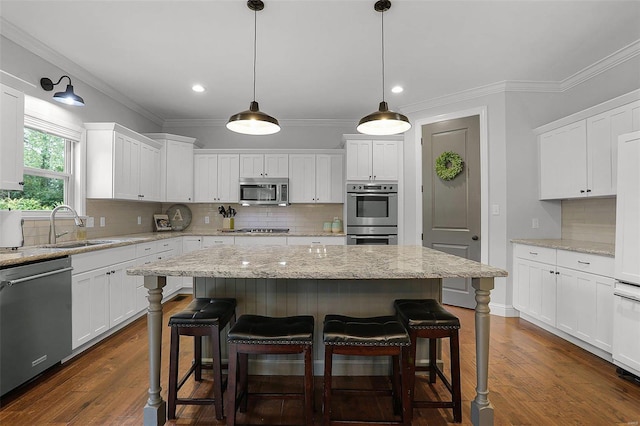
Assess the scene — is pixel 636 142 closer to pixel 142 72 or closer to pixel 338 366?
pixel 338 366

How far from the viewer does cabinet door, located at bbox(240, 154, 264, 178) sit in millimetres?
5031

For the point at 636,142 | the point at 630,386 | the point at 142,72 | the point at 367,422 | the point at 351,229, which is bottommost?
the point at 630,386

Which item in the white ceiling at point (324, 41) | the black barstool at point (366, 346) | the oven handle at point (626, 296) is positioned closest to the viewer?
the black barstool at point (366, 346)

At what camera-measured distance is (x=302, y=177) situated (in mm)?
5039

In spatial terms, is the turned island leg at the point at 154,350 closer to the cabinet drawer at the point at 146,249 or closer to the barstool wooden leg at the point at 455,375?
the barstool wooden leg at the point at 455,375

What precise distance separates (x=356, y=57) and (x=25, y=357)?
3643 millimetres

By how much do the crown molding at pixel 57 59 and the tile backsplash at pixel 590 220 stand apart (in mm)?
5645

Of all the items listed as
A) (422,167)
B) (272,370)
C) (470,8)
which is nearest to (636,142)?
(470,8)

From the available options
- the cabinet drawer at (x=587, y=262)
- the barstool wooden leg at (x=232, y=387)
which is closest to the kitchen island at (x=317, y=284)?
the barstool wooden leg at (x=232, y=387)

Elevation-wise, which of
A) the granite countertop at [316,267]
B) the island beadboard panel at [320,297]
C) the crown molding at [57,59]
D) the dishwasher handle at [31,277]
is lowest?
the island beadboard panel at [320,297]

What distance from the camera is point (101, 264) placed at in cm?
294

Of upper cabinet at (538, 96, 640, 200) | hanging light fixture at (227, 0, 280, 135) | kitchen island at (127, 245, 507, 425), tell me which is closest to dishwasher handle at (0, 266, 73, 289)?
kitchen island at (127, 245, 507, 425)

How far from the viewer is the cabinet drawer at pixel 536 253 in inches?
121

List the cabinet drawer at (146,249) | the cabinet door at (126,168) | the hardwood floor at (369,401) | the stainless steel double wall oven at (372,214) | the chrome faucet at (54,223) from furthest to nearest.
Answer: the stainless steel double wall oven at (372,214), the cabinet door at (126,168), the cabinet drawer at (146,249), the chrome faucet at (54,223), the hardwood floor at (369,401)
